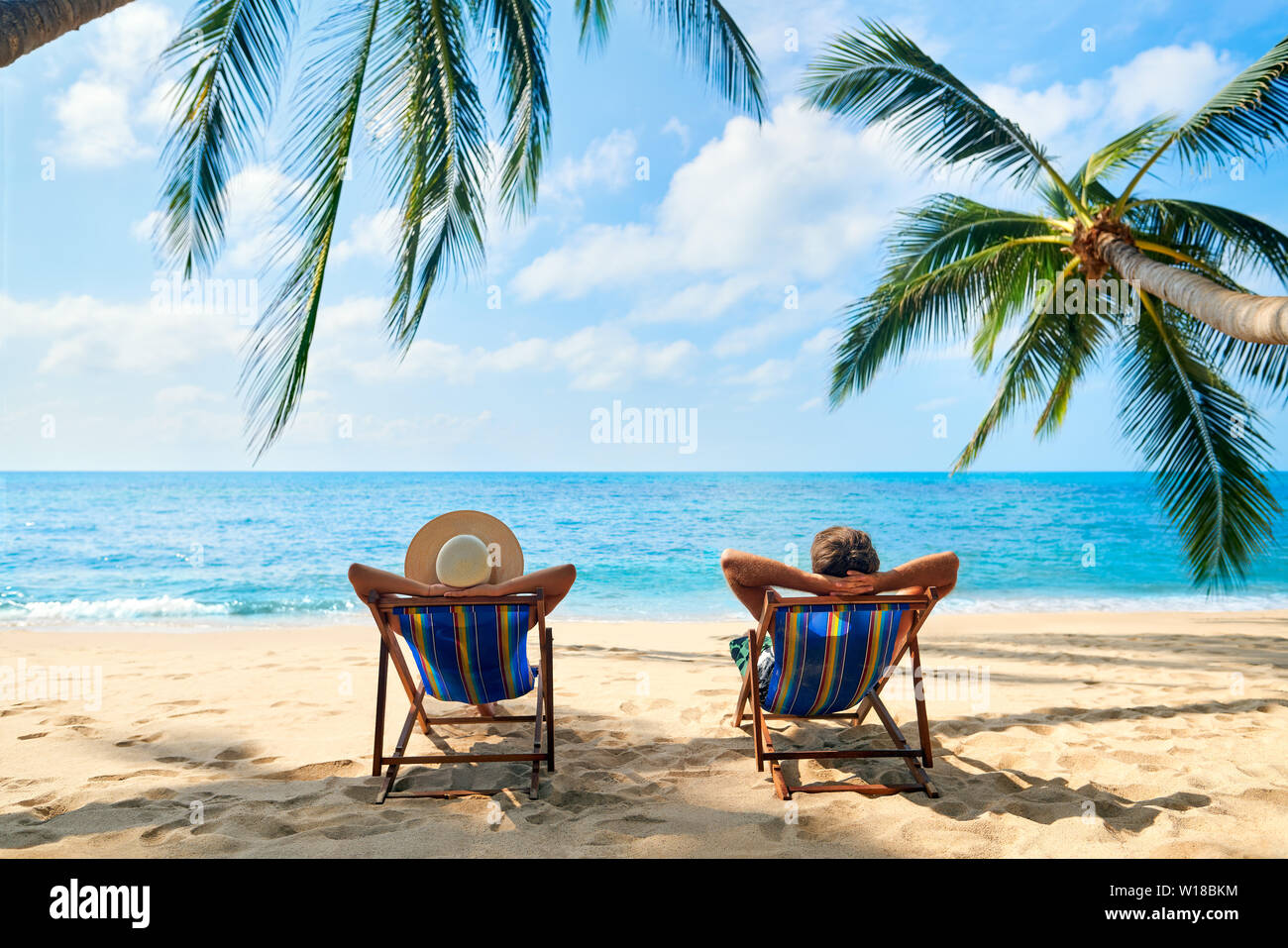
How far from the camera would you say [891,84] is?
5.71m

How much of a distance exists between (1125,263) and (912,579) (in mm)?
3775

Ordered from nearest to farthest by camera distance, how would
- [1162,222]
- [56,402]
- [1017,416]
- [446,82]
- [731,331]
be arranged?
1. [446,82]
2. [1162,222]
3. [1017,416]
4. [56,402]
5. [731,331]

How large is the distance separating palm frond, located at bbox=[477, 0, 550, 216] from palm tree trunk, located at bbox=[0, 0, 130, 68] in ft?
9.31

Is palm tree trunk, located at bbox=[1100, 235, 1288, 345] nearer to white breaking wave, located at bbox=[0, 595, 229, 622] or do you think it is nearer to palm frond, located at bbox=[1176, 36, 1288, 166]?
palm frond, located at bbox=[1176, 36, 1288, 166]

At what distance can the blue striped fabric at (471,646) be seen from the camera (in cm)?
277

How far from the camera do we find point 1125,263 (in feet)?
16.7

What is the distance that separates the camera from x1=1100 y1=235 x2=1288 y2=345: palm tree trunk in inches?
127

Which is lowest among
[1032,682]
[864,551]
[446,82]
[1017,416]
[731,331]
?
[1032,682]

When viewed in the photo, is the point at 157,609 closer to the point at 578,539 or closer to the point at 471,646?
the point at 471,646

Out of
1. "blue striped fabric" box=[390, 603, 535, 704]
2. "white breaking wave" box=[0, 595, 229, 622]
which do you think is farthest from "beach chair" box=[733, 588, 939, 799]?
"white breaking wave" box=[0, 595, 229, 622]

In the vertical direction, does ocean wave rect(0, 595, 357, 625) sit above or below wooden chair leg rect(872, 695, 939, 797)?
below
